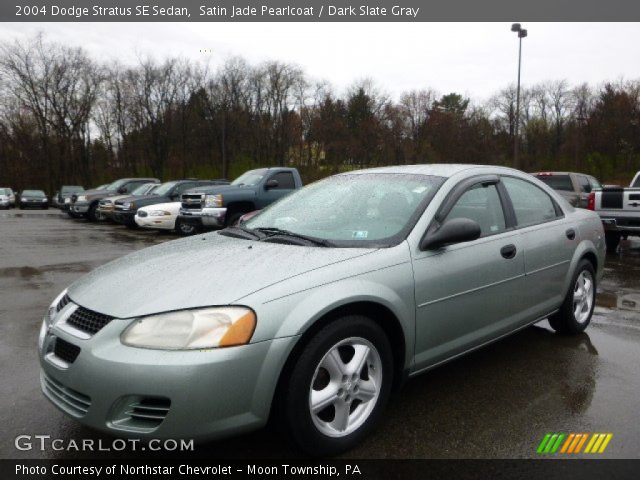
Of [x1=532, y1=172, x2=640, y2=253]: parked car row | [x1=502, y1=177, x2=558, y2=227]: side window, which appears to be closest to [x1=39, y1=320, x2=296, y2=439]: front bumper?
[x1=502, y1=177, x2=558, y2=227]: side window

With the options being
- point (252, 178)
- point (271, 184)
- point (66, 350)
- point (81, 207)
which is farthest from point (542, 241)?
point (81, 207)

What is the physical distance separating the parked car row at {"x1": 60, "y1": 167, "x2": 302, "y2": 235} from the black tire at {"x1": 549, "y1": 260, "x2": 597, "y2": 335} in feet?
17.2

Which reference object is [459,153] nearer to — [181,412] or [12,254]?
[12,254]

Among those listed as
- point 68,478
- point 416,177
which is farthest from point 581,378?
point 68,478

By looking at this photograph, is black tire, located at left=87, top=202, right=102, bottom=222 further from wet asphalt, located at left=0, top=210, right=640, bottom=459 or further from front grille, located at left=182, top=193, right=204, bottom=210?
wet asphalt, located at left=0, top=210, right=640, bottom=459

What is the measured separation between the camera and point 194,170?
2174 inches

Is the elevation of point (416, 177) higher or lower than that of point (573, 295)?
higher

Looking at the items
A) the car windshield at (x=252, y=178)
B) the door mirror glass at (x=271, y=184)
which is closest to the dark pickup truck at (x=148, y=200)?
the car windshield at (x=252, y=178)

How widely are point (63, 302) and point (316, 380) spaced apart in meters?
1.49

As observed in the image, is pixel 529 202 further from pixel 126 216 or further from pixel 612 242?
pixel 126 216

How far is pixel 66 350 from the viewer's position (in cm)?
243

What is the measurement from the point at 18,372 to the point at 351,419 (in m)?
2.66

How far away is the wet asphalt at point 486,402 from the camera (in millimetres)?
2662

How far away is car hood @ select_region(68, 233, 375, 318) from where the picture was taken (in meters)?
2.39
